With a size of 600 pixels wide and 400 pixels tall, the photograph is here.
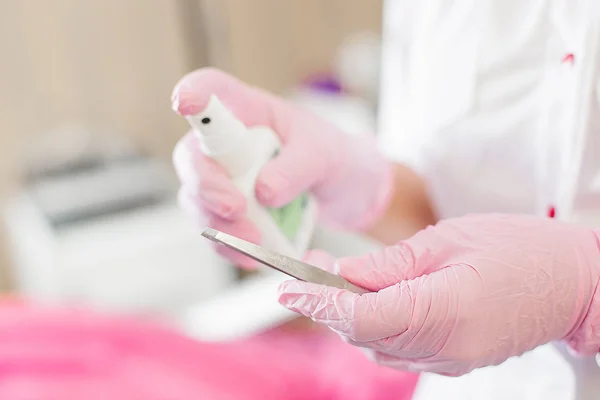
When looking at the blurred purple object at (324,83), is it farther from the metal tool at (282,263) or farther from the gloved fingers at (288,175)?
the metal tool at (282,263)

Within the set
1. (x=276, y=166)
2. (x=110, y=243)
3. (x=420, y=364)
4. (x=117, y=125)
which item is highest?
(x=276, y=166)

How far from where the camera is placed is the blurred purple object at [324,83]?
164 cm

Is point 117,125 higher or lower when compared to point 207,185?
lower

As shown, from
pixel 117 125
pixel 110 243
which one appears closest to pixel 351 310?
pixel 110 243

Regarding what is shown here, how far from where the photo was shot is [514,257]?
0.44m

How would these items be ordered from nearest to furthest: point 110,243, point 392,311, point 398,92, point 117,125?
point 392,311
point 398,92
point 110,243
point 117,125

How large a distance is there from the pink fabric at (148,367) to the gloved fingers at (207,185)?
1.42 feet

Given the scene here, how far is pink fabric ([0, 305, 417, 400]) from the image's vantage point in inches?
34.2

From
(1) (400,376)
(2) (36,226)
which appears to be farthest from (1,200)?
(1) (400,376)

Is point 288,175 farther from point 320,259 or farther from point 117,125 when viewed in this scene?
point 117,125

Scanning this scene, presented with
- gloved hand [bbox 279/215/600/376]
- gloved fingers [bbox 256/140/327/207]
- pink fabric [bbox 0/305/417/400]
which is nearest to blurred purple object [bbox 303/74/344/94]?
pink fabric [bbox 0/305/417/400]

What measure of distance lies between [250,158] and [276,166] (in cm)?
2

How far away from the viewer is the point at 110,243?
1327 millimetres

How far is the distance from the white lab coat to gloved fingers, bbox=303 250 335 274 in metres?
0.18
